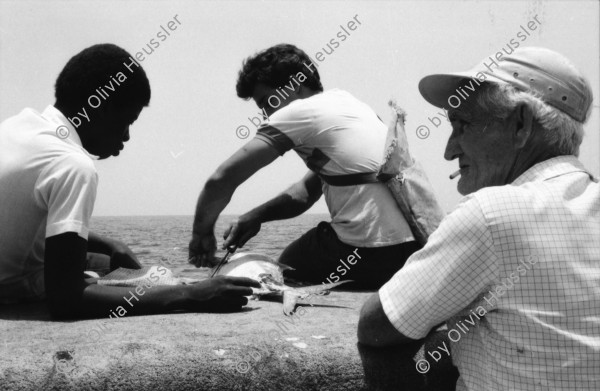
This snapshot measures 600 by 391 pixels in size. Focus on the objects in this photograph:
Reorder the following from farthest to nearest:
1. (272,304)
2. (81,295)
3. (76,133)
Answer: (272,304) → (76,133) → (81,295)

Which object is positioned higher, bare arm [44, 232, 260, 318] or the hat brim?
the hat brim

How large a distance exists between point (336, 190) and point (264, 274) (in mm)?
595

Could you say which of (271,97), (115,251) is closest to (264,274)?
(115,251)

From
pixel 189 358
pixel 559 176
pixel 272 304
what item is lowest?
pixel 272 304

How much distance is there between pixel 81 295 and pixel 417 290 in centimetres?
138

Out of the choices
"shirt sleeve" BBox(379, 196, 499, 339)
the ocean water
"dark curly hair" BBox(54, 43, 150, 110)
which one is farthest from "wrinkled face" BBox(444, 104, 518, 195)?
the ocean water

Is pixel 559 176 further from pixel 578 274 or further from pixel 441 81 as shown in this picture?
pixel 441 81

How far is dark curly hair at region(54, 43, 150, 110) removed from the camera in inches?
105

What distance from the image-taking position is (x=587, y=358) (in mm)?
1559

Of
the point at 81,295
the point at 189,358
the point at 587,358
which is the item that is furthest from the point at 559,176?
the point at 81,295

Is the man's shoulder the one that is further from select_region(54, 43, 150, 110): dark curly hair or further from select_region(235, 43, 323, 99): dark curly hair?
select_region(235, 43, 323, 99): dark curly hair

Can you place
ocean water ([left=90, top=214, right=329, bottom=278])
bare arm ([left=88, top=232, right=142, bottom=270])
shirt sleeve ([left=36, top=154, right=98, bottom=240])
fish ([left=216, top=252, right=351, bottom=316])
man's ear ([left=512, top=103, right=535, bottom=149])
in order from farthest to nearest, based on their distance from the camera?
ocean water ([left=90, top=214, right=329, bottom=278]) → bare arm ([left=88, top=232, right=142, bottom=270]) → fish ([left=216, top=252, right=351, bottom=316]) → shirt sleeve ([left=36, top=154, right=98, bottom=240]) → man's ear ([left=512, top=103, right=535, bottom=149])

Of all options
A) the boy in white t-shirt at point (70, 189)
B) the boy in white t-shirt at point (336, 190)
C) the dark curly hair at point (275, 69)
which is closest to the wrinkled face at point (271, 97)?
the dark curly hair at point (275, 69)

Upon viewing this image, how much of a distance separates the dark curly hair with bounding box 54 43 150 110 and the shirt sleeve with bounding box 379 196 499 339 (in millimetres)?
1579
